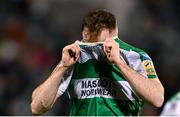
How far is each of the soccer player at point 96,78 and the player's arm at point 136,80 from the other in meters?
0.04

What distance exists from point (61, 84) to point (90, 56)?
208 millimetres

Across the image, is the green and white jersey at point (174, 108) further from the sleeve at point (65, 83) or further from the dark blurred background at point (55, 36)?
the dark blurred background at point (55, 36)

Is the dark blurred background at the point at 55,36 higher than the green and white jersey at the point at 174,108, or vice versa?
the green and white jersey at the point at 174,108

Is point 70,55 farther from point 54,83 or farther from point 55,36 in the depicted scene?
point 55,36

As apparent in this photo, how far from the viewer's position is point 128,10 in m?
9.66

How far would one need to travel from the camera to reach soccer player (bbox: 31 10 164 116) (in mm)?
3189

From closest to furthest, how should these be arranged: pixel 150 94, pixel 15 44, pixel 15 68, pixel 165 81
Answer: pixel 150 94
pixel 165 81
pixel 15 68
pixel 15 44

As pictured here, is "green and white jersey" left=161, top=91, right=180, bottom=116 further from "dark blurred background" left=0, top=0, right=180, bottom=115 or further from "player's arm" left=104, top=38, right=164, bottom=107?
"dark blurred background" left=0, top=0, right=180, bottom=115

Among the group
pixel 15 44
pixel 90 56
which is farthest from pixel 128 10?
pixel 90 56

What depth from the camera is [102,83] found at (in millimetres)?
3279

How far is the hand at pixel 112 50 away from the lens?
10.2ft

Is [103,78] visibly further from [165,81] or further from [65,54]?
[165,81]

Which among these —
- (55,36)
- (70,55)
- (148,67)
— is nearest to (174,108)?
(148,67)

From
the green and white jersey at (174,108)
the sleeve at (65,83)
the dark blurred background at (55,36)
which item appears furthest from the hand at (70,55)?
the dark blurred background at (55,36)
